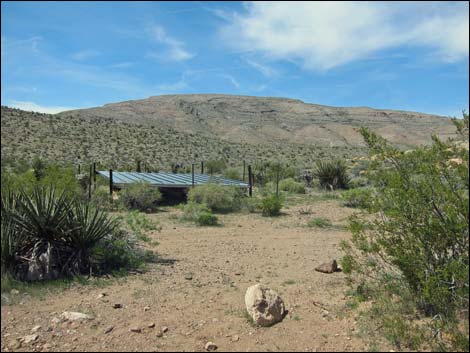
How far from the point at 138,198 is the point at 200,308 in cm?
1177

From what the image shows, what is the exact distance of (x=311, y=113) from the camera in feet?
350

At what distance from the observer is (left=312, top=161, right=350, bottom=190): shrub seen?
26516 millimetres

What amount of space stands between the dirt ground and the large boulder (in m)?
0.10

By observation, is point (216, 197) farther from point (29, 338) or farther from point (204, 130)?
point (204, 130)

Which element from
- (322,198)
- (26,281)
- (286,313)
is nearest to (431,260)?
(286,313)

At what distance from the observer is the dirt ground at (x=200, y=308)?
15.8 ft

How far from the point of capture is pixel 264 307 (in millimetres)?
5547

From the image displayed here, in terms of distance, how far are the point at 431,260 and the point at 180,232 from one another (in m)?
8.44

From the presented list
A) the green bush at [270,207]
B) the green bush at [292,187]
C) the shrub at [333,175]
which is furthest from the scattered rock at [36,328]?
the shrub at [333,175]

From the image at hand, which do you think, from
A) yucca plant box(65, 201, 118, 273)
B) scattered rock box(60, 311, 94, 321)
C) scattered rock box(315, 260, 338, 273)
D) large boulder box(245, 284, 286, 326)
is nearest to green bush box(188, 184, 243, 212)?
scattered rock box(315, 260, 338, 273)

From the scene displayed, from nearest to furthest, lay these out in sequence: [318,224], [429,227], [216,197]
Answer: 1. [429,227]
2. [318,224]
3. [216,197]

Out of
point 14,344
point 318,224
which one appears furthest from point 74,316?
point 318,224

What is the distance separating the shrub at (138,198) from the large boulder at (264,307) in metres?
12.1

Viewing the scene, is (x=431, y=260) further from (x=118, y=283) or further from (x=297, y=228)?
(x=297, y=228)
